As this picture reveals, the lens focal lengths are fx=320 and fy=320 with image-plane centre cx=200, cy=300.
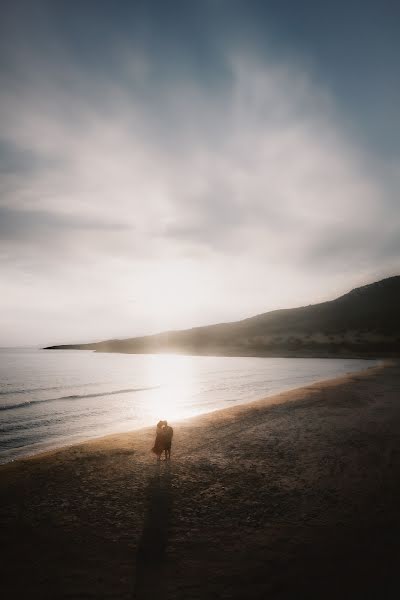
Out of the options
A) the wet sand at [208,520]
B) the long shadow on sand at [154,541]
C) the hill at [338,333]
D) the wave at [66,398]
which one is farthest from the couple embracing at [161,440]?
the hill at [338,333]

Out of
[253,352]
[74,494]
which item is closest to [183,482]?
[74,494]

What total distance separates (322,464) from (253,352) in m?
149

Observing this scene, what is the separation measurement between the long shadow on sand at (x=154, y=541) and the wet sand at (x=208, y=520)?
0.04 meters

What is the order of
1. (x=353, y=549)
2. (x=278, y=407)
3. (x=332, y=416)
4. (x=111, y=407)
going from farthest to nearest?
(x=111, y=407) → (x=278, y=407) → (x=332, y=416) → (x=353, y=549)

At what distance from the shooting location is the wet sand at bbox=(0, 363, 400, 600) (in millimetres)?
6855

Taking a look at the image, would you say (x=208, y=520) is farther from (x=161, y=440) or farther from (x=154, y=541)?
(x=161, y=440)

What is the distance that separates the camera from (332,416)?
22.5m

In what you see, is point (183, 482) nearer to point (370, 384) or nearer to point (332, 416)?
point (332, 416)

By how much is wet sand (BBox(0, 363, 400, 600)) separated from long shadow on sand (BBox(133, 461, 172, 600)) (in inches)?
1.4

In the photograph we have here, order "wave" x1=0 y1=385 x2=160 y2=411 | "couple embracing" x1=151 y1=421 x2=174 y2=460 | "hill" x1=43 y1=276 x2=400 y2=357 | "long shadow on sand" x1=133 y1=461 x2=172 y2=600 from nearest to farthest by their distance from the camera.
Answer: "long shadow on sand" x1=133 y1=461 x2=172 y2=600 < "couple embracing" x1=151 y1=421 x2=174 y2=460 < "wave" x1=0 y1=385 x2=160 y2=411 < "hill" x1=43 y1=276 x2=400 y2=357

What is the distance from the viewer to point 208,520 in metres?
9.41

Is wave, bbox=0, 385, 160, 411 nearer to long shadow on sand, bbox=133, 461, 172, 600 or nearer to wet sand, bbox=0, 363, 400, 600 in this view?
wet sand, bbox=0, 363, 400, 600

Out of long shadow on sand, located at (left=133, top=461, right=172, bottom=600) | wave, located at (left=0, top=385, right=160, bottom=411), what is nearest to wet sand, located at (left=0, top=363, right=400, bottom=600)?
long shadow on sand, located at (left=133, top=461, right=172, bottom=600)

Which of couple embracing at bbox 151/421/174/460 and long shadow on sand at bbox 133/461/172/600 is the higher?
couple embracing at bbox 151/421/174/460
